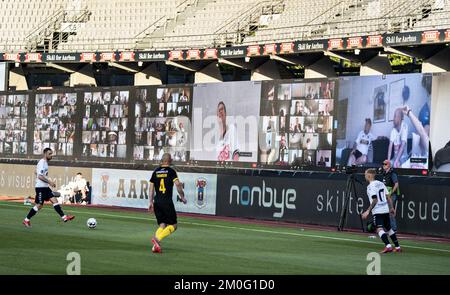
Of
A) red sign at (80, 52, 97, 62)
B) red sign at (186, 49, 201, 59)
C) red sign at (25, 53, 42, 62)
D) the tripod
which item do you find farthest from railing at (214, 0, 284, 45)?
the tripod

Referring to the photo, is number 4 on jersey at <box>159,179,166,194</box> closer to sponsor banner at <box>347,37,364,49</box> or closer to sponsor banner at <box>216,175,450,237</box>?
sponsor banner at <box>216,175,450,237</box>

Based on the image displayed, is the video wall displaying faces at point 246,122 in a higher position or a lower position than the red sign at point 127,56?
lower

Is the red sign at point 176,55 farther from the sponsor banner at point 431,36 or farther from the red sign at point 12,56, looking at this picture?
the sponsor banner at point 431,36

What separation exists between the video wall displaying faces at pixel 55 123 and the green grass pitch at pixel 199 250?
38.2 ft

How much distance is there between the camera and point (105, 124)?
3928cm

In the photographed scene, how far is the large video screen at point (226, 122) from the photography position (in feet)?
112

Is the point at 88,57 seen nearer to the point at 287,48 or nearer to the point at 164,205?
the point at 287,48

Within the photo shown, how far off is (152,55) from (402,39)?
13.0 meters

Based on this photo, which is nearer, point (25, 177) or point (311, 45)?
point (311, 45)

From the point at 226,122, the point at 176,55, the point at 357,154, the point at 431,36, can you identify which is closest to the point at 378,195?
the point at 357,154

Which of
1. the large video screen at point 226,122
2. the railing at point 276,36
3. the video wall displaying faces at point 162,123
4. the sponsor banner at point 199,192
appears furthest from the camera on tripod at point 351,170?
the video wall displaying faces at point 162,123

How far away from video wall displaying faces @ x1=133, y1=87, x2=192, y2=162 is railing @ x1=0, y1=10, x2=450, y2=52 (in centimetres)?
590
